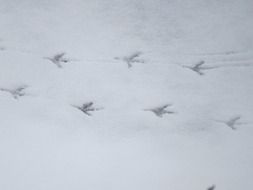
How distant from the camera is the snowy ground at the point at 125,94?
106cm

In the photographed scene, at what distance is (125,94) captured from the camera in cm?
117

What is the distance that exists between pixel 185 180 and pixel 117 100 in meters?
0.32

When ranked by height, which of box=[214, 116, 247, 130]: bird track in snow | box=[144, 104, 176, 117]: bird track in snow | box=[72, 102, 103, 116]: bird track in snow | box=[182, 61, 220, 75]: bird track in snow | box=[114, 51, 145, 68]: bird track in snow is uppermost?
box=[114, 51, 145, 68]: bird track in snow

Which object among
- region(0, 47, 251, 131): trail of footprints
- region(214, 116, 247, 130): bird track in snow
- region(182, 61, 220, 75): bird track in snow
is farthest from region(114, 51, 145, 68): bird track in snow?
region(214, 116, 247, 130): bird track in snow

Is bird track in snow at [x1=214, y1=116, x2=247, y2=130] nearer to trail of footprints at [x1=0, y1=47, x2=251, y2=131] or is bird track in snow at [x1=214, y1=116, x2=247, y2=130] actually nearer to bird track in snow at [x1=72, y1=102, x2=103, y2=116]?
trail of footprints at [x1=0, y1=47, x2=251, y2=131]

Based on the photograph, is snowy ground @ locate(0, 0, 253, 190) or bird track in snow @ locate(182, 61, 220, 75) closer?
snowy ground @ locate(0, 0, 253, 190)

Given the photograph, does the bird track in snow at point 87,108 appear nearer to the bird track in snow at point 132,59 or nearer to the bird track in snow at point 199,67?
the bird track in snow at point 132,59

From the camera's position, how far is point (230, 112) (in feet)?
3.84

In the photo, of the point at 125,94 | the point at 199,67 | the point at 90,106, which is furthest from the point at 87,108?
the point at 199,67

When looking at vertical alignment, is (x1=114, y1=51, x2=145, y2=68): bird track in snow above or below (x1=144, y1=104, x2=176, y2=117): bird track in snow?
above

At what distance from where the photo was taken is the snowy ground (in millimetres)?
1061

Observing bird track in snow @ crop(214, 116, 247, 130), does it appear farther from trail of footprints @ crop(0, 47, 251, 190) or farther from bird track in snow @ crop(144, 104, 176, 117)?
bird track in snow @ crop(144, 104, 176, 117)

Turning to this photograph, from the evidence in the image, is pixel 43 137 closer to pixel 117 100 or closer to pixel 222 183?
pixel 117 100

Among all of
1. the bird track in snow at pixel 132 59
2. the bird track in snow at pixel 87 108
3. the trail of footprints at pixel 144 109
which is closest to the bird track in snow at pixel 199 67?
the trail of footprints at pixel 144 109
